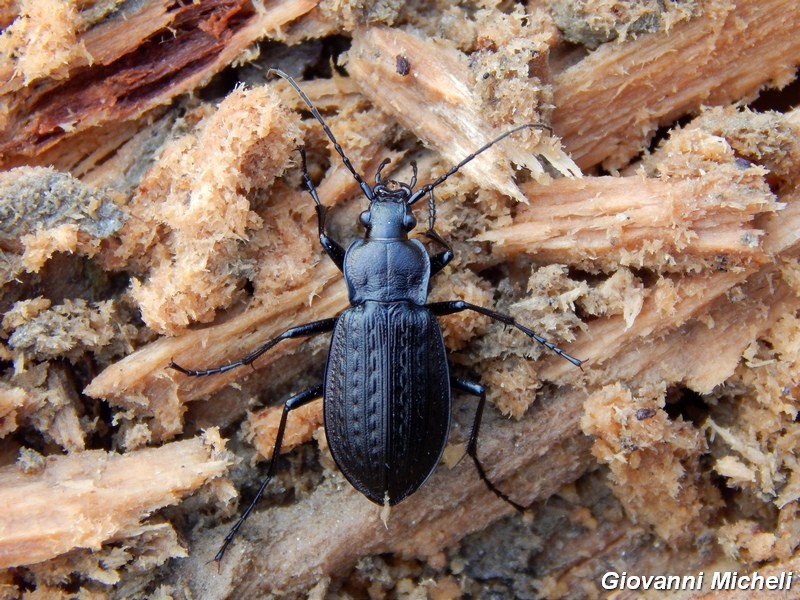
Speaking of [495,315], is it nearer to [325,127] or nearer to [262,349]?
[262,349]

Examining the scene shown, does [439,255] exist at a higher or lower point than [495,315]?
higher

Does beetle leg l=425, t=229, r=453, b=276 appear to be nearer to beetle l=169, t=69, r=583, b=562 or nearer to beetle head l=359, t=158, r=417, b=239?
beetle l=169, t=69, r=583, b=562

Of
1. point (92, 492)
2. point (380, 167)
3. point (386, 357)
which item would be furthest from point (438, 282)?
point (92, 492)

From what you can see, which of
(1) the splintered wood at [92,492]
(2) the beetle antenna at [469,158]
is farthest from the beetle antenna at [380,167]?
(1) the splintered wood at [92,492]

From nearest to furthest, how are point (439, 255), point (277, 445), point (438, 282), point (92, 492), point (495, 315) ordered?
point (92, 492)
point (277, 445)
point (495, 315)
point (439, 255)
point (438, 282)

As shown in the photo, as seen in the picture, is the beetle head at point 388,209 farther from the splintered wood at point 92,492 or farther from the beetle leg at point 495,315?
the splintered wood at point 92,492

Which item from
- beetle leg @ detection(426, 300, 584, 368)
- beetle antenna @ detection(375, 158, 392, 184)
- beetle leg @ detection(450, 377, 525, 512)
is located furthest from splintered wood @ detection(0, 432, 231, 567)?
beetle antenna @ detection(375, 158, 392, 184)

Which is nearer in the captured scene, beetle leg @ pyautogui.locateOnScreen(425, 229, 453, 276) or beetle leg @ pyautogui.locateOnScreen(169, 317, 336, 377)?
beetle leg @ pyautogui.locateOnScreen(169, 317, 336, 377)
